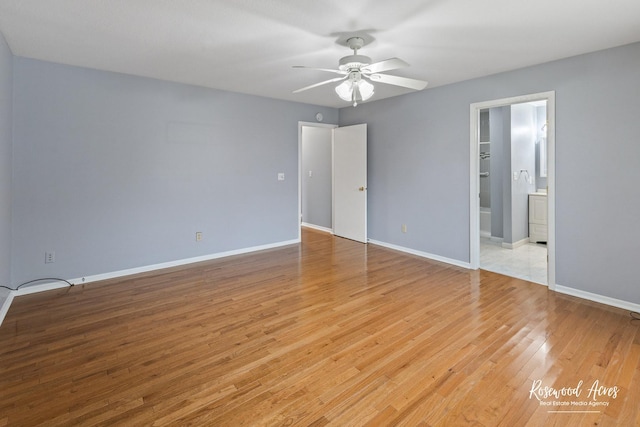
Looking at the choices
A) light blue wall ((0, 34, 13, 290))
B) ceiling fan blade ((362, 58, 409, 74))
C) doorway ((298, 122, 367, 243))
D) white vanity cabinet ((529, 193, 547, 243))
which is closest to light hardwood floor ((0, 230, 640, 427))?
light blue wall ((0, 34, 13, 290))

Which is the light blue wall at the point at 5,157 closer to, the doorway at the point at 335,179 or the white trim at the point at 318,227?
the doorway at the point at 335,179

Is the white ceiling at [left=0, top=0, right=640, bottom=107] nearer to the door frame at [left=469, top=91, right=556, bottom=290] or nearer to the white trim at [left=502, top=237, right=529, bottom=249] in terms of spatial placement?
the door frame at [left=469, top=91, right=556, bottom=290]

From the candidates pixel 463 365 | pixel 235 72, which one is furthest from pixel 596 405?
pixel 235 72

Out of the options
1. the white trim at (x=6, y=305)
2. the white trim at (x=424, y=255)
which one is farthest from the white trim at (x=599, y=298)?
the white trim at (x=6, y=305)

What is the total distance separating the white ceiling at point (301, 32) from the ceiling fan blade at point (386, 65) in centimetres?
30

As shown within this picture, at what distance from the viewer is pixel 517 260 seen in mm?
4641

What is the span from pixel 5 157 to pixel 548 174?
529 cm

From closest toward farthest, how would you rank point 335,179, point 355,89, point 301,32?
point 301,32 < point 355,89 < point 335,179

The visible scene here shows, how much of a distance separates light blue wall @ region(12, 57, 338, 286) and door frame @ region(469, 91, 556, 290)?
9.22 feet

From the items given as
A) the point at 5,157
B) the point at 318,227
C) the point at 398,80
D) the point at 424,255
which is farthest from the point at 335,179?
the point at 5,157

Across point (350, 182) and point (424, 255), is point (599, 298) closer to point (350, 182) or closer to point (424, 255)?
point (424, 255)

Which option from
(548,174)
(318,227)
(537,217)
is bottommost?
(318,227)

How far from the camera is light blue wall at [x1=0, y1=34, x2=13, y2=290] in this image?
2.84 metres

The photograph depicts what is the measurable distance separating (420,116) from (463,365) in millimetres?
3559
